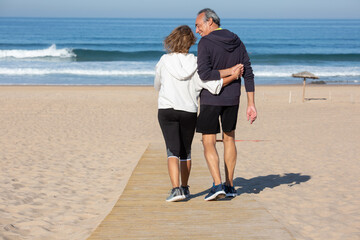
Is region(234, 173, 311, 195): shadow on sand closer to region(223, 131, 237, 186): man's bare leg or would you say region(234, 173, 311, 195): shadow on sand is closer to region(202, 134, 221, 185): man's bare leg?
region(223, 131, 237, 186): man's bare leg

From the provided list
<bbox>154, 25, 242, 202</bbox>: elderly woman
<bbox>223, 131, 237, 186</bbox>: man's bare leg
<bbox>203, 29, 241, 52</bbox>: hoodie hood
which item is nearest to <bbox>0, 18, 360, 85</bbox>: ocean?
<bbox>223, 131, 237, 186</bbox>: man's bare leg

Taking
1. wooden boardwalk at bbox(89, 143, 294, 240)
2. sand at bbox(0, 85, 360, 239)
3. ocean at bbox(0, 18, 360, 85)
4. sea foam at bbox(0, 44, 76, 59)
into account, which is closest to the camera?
wooden boardwalk at bbox(89, 143, 294, 240)

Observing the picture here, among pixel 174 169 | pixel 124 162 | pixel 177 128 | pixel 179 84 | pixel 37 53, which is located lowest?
pixel 124 162

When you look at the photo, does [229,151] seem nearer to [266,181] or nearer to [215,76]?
[215,76]

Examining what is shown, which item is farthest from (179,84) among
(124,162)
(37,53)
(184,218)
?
(37,53)

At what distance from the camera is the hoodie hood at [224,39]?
13.9 feet

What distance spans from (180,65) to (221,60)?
0.37 m

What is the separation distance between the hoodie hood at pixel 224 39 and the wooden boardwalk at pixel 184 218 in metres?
1.41

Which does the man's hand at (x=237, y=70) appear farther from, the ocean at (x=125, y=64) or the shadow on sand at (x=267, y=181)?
the ocean at (x=125, y=64)

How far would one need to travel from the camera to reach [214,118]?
4355 millimetres

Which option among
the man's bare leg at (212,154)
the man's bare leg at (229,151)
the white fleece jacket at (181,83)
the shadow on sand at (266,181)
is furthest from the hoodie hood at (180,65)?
the shadow on sand at (266,181)

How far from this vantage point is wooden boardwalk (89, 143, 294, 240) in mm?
3668

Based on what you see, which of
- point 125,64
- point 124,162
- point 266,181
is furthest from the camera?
point 125,64

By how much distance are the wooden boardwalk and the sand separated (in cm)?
51
